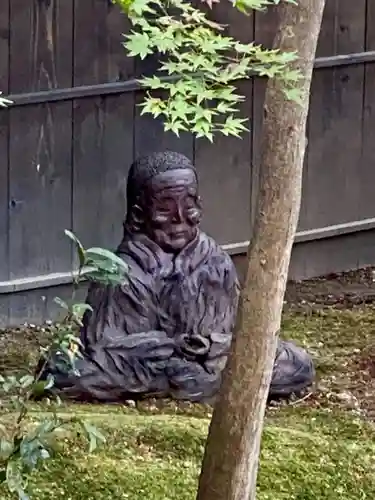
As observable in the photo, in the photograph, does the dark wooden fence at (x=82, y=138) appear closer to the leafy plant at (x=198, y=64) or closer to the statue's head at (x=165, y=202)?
the statue's head at (x=165, y=202)

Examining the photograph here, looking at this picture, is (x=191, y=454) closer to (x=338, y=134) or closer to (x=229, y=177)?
(x=229, y=177)

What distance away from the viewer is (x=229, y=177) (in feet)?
21.8

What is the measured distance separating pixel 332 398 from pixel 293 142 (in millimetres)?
2217

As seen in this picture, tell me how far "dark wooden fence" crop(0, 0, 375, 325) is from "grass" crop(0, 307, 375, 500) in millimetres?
1561

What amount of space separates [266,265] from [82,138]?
10.5ft

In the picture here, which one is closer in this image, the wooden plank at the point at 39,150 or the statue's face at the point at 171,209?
the statue's face at the point at 171,209

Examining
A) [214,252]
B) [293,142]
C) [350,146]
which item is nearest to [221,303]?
[214,252]

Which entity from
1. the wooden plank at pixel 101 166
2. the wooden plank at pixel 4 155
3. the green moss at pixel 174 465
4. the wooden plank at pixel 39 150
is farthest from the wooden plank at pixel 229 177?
the green moss at pixel 174 465

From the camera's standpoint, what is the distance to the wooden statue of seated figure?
4734mm

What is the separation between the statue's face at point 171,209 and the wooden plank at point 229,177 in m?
1.71

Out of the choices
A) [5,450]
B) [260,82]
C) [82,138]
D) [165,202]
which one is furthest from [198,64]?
[260,82]

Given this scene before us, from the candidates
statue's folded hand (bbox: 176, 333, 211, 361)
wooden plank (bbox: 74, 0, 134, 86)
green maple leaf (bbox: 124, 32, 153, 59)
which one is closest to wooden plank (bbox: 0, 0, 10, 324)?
wooden plank (bbox: 74, 0, 134, 86)

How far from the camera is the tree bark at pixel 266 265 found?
3.00m

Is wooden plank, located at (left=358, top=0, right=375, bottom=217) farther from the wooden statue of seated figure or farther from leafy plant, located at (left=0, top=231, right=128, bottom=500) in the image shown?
leafy plant, located at (left=0, top=231, right=128, bottom=500)
